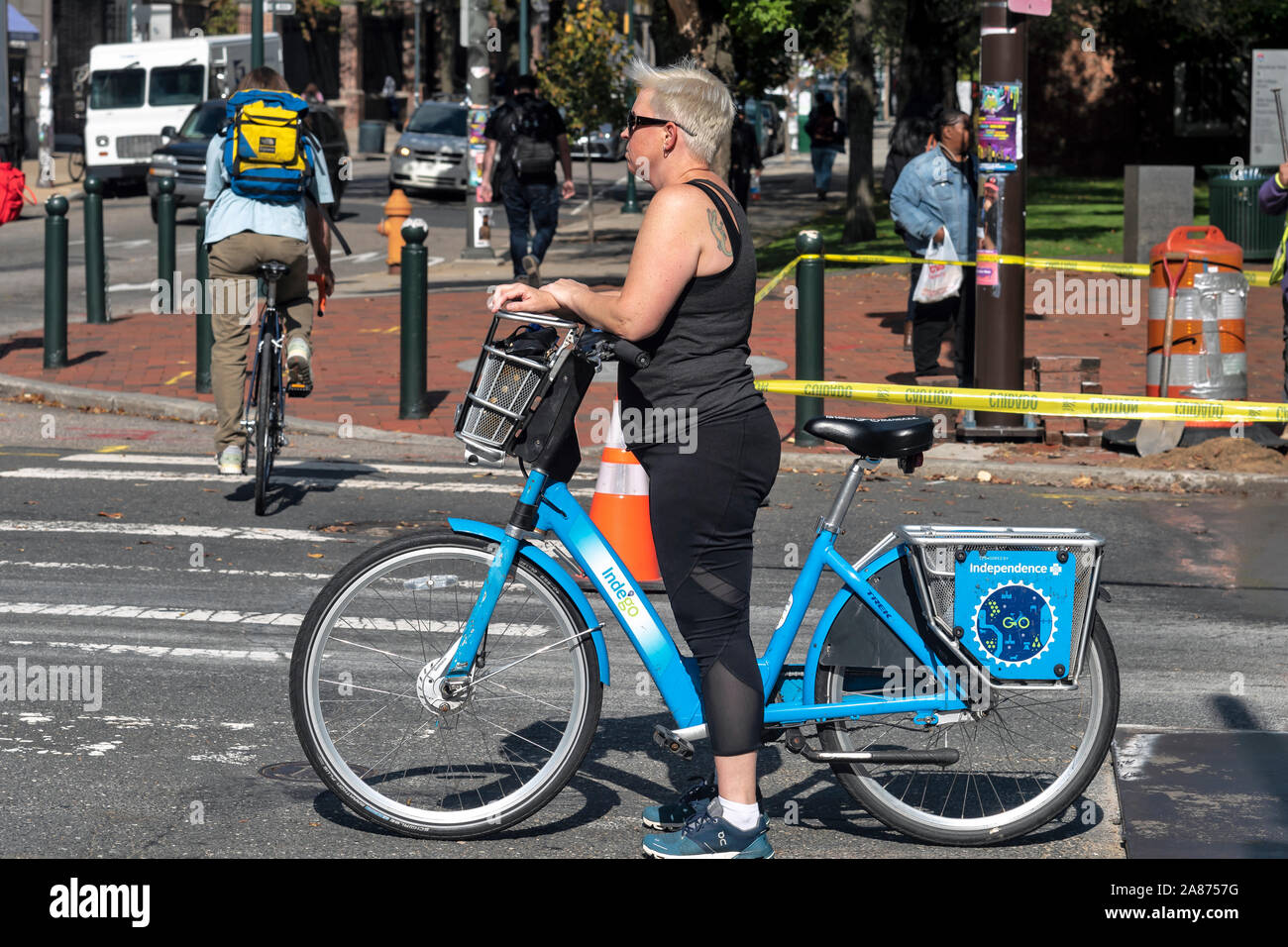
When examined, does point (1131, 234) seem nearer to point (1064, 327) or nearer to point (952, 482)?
point (1064, 327)

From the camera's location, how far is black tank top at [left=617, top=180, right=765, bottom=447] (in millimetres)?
4070

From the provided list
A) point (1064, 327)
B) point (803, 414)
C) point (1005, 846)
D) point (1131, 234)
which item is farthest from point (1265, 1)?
point (1005, 846)

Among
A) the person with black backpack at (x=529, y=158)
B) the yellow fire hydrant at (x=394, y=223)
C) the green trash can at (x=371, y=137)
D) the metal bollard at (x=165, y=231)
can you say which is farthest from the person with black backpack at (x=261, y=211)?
the green trash can at (x=371, y=137)

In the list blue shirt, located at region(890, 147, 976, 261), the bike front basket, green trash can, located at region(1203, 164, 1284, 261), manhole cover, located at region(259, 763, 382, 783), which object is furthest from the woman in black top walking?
green trash can, located at region(1203, 164, 1284, 261)

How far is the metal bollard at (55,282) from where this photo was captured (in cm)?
1287

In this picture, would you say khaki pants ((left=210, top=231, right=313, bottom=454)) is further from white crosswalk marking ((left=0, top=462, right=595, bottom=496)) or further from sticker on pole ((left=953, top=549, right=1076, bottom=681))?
sticker on pole ((left=953, top=549, right=1076, bottom=681))

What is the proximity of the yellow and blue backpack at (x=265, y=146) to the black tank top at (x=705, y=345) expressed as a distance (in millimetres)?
4781

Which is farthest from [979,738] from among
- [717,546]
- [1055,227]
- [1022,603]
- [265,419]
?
[1055,227]

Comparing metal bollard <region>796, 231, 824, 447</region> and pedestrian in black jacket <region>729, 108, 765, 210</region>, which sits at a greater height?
pedestrian in black jacket <region>729, 108, 765, 210</region>

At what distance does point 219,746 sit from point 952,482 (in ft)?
18.1

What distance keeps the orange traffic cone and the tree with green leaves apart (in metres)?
19.0

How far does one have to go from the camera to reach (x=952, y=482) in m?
9.71

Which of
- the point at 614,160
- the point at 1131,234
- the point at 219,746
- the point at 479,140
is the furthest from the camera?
the point at 614,160

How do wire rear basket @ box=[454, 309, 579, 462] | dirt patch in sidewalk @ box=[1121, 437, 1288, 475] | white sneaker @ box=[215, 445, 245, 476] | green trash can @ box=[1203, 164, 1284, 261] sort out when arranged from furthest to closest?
green trash can @ box=[1203, 164, 1284, 261], dirt patch in sidewalk @ box=[1121, 437, 1288, 475], white sneaker @ box=[215, 445, 245, 476], wire rear basket @ box=[454, 309, 579, 462]
